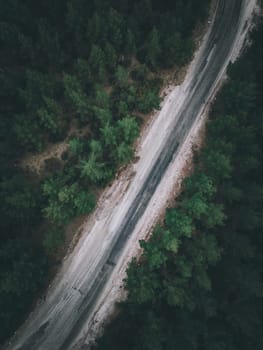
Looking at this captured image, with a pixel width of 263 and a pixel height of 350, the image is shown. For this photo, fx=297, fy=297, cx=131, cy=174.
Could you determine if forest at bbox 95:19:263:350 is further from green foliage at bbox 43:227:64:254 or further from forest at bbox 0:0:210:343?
forest at bbox 0:0:210:343

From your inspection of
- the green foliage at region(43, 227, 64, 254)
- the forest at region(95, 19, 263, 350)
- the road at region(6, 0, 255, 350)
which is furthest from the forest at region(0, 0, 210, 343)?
the forest at region(95, 19, 263, 350)

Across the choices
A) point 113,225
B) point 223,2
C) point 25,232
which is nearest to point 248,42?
point 223,2

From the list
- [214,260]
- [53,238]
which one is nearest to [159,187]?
[214,260]

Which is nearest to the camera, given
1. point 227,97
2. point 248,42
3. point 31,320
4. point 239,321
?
point 239,321

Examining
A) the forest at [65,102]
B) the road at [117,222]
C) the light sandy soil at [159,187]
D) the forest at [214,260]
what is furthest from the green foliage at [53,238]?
the forest at [214,260]

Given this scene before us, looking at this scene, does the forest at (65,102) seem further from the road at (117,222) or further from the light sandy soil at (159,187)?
the light sandy soil at (159,187)

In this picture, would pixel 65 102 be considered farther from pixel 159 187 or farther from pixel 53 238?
pixel 53 238

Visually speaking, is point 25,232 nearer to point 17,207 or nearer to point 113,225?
point 17,207
